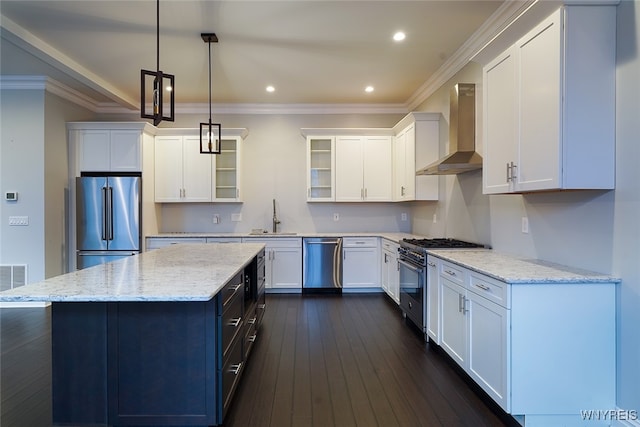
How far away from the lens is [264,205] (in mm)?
5535

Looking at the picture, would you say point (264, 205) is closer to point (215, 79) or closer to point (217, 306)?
point (215, 79)

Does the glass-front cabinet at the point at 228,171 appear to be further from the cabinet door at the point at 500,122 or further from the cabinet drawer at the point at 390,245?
the cabinet door at the point at 500,122

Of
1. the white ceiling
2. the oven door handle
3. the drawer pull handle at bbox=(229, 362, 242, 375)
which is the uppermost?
the white ceiling

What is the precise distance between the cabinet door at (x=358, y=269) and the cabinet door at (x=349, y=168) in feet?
3.04

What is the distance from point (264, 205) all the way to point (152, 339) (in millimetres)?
3832

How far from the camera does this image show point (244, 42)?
338 cm

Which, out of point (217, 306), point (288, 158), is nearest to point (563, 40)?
point (217, 306)

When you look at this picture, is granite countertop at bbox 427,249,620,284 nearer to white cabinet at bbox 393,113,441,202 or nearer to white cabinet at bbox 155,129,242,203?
white cabinet at bbox 393,113,441,202

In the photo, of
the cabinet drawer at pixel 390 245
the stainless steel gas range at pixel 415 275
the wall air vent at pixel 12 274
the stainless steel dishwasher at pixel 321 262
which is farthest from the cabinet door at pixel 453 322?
the wall air vent at pixel 12 274

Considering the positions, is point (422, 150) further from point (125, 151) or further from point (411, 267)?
point (125, 151)

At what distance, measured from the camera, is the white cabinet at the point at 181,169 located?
511 cm

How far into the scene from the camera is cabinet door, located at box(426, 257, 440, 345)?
9.55 feet

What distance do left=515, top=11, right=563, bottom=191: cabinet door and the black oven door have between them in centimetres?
140

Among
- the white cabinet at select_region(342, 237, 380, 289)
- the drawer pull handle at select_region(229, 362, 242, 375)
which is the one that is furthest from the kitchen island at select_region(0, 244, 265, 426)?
the white cabinet at select_region(342, 237, 380, 289)
